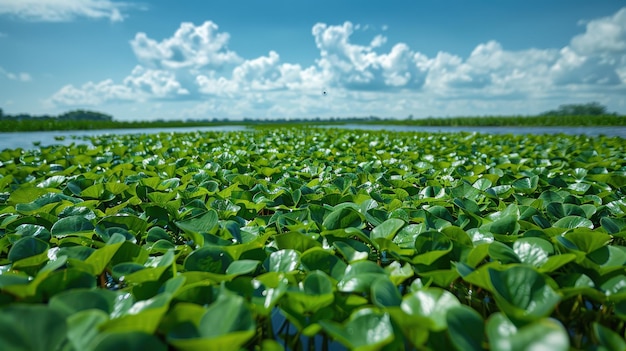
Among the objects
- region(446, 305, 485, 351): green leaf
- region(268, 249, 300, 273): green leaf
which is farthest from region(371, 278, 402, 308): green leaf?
region(268, 249, 300, 273): green leaf

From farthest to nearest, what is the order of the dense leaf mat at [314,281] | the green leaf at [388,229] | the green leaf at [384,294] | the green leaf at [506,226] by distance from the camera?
the green leaf at [506,226] < the green leaf at [388,229] < the green leaf at [384,294] < the dense leaf mat at [314,281]

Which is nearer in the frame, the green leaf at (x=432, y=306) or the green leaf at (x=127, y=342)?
the green leaf at (x=127, y=342)

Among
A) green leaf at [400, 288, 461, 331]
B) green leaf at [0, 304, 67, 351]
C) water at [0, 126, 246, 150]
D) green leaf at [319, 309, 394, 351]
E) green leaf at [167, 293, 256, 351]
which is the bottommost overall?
water at [0, 126, 246, 150]

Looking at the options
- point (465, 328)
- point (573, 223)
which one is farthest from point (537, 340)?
point (573, 223)

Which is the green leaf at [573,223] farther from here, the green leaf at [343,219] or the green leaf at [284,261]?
the green leaf at [284,261]

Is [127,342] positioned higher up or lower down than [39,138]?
higher up

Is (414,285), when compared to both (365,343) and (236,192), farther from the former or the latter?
(236,192)

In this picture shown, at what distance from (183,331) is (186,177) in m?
2.14

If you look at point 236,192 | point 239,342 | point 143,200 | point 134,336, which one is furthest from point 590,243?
point 143,200

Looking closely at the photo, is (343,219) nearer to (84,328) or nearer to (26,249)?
(84,328)

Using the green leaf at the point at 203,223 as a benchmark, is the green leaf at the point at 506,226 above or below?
below

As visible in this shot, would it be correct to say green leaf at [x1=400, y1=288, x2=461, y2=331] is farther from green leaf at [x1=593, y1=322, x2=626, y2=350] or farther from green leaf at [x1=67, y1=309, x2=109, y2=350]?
green leaf at [x1=67, y1=309, x2=109, y2=350]

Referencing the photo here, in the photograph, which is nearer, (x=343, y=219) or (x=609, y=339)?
(x=609, y=339)

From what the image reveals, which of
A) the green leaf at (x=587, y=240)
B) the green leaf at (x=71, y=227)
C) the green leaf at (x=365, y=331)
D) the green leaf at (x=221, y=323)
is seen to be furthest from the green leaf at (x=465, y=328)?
the green leaf at (x=71, y=227)
